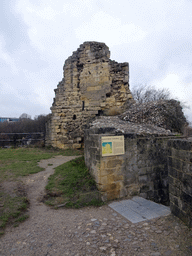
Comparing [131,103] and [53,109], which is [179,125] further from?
[53,109]

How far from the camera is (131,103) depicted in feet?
32.3

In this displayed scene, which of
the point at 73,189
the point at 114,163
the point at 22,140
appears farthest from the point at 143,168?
the point at 22,140

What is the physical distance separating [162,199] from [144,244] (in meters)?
3.08

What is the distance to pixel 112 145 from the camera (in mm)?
4570

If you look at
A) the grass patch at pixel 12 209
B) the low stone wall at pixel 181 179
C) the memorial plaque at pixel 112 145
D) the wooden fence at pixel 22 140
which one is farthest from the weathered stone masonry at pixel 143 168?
the wooden fence at pixel 22 140

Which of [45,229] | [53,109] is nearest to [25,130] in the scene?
[53,109]

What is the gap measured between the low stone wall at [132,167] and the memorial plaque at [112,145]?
107mm

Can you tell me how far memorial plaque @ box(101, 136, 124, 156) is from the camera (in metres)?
4.47

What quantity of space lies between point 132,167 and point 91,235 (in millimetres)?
2330

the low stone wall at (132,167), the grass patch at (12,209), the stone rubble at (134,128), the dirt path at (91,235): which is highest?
the stone rubble at (134,128)

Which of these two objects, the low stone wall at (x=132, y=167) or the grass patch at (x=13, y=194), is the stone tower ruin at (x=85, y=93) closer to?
the grass patch at (x=13, y=194)

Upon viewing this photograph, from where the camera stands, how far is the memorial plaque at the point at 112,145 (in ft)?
14.7

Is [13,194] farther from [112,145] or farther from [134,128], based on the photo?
[134,128]

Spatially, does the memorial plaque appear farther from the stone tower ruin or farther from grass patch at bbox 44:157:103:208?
the stone tower ruin
